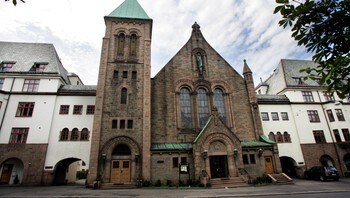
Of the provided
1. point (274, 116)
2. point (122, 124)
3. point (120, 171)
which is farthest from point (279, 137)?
point (120, 171)

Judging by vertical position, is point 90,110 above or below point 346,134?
above

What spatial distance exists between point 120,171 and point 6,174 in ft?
55.5

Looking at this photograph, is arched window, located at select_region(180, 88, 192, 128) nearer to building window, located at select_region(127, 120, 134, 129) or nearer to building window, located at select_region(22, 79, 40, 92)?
building window, located at select_region(127, 120, 134, 129)

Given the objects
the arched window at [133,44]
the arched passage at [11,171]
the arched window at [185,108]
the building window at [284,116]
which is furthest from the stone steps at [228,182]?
the arched passage at [11,171]

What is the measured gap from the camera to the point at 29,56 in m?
29.4

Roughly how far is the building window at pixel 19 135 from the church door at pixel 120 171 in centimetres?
1268

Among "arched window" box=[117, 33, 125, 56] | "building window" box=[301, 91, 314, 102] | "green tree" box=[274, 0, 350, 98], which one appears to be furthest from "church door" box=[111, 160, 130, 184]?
"building window" box=[301, 91, 314, 102]

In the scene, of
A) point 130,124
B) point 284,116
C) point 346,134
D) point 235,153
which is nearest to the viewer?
point 235,153

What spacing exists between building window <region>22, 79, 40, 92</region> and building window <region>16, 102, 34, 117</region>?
2.14 meters

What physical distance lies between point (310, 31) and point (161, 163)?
1965cm

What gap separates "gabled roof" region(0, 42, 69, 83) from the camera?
27.5m

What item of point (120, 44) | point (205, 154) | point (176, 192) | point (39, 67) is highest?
point (120, 44)

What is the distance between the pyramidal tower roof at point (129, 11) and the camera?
2847cm

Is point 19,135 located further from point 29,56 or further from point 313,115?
point 313,115
